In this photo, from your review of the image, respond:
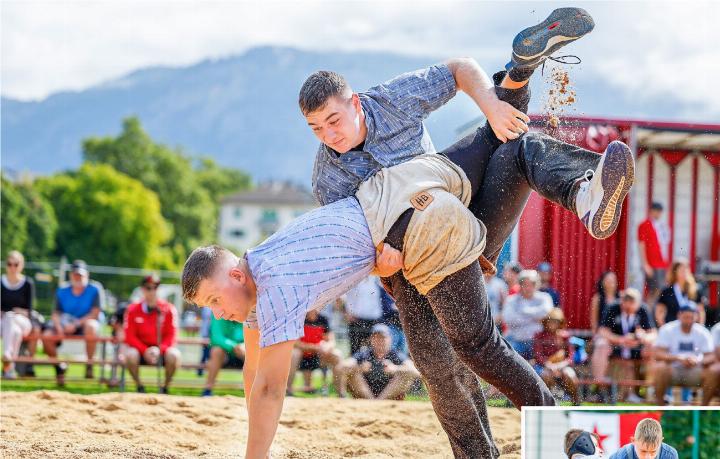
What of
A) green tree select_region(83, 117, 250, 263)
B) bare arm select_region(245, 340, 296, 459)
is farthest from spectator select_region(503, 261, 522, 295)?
green tree select_region(83, 117, 250, 263)

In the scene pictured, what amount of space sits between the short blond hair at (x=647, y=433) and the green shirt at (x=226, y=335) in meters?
5.99

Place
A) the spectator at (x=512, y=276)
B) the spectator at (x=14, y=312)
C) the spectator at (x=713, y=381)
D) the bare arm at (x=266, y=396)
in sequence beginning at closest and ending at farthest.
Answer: the bare arm at (x=266, y=396) → the spectator at (x=713, y=381) → the spectator at (x=512, y=276) → the spectator at (x=14, y=312)

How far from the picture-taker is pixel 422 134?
383cm

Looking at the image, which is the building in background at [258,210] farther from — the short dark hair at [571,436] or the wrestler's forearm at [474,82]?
the short dark hair at [571,436]

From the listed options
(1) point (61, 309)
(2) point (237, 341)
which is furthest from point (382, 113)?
(1) point (61, 309)

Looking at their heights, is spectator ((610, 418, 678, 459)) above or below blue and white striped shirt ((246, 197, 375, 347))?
below

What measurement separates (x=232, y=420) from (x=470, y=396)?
8.20 ft

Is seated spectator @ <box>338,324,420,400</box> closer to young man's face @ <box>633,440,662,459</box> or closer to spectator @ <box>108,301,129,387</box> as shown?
spectator @ <box>108,301,129,387</box>

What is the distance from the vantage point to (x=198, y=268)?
335 cm

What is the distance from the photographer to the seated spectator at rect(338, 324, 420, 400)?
817 centimetres

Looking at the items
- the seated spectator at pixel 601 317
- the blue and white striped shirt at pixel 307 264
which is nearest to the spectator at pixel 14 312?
the seated spectator at pixel 601 317

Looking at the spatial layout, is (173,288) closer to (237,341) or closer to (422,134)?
(237,341)

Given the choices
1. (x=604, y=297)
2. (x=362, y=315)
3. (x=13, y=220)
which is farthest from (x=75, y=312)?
(x=13, y=220)

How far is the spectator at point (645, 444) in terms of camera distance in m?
3.43
